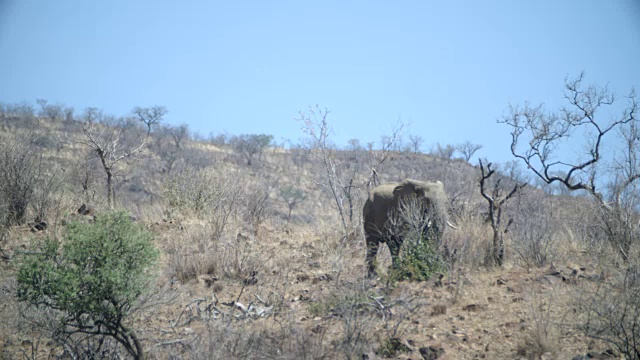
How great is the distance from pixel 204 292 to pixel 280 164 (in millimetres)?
35144

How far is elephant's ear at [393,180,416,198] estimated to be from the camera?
1002cm

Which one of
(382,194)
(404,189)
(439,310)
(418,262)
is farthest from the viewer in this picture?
(382,194)

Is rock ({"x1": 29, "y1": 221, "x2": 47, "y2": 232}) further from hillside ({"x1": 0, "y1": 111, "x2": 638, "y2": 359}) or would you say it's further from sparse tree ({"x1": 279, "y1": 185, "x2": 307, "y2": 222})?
sparse tree ({"x1": 279, "y1": 185, "x2": 307, "y2": 222})

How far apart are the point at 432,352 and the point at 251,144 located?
40.7 metres

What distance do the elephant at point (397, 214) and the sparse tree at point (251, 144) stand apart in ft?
106

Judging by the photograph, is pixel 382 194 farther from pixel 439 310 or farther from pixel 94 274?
pixel 94 274

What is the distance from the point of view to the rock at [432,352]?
5.89 metres

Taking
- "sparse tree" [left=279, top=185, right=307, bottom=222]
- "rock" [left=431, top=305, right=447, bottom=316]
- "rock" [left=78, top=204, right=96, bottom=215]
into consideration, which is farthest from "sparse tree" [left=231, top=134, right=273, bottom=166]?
"rock" [left=431, top=305, right=447, bottom=316]

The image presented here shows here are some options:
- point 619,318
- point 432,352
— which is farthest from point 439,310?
point 619,318

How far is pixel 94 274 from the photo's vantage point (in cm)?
597

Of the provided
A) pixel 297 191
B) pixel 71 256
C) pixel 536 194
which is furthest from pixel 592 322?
pixel 297 191

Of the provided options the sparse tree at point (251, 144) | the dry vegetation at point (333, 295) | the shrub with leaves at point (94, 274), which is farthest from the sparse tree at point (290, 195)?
the shrub with leaves at point (94, 274)

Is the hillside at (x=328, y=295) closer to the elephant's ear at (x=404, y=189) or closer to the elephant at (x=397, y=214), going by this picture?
the elephant at (x=397, y=214)

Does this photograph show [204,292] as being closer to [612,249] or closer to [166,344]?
[166,344]
